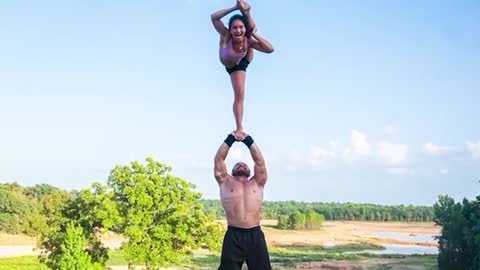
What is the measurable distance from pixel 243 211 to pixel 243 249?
37 cm

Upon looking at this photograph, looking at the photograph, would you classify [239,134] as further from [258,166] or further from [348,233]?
[348,233]

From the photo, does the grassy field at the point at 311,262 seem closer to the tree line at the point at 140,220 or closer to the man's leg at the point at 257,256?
the tree line at the point at 140,220

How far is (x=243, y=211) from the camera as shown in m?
6.41

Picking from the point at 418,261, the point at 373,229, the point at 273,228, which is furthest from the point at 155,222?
the point at 373,229

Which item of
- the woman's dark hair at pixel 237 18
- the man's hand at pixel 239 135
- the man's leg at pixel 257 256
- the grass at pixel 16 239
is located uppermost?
the woman's dark hair at pixel 237 18

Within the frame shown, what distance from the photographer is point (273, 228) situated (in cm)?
7562

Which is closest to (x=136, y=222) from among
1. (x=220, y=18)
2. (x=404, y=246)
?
(x=220, y=18)

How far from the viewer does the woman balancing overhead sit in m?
6.40

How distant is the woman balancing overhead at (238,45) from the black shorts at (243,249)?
1.01 meters

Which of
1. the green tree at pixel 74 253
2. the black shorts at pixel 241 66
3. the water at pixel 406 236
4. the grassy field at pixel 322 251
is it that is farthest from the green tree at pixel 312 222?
the black shorts at pixel 241 66

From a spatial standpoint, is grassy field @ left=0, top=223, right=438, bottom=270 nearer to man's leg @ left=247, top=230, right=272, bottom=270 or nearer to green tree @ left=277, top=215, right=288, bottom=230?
green tree @ left=277, top=215, right=288, bottom=230

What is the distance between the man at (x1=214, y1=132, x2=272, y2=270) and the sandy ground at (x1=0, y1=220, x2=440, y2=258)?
43358mm

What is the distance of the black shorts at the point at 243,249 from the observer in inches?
253

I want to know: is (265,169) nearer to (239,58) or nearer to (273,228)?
(239,58)
